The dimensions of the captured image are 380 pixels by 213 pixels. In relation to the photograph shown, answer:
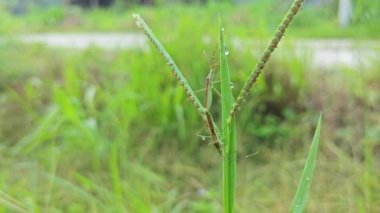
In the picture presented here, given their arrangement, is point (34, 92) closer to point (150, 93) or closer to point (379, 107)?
point (150, 93)

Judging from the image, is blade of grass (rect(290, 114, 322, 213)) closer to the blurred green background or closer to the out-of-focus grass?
the blurred green background

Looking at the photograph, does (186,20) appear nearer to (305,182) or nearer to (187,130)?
(187,130)

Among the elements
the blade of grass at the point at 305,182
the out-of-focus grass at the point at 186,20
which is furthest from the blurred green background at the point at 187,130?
the blade of grass at the point at 305,182

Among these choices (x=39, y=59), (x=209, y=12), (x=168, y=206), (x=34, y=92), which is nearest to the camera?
(x=168, y=206)

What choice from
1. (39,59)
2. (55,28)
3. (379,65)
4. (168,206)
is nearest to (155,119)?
(168,206)

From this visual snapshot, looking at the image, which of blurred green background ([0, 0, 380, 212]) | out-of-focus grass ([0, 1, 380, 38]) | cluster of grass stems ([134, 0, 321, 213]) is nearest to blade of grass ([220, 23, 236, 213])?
cluster of grass stems ([134, 0, 321, 213])

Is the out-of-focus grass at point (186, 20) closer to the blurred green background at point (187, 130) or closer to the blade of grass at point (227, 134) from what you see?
the blurred green background at point (187, 130)
